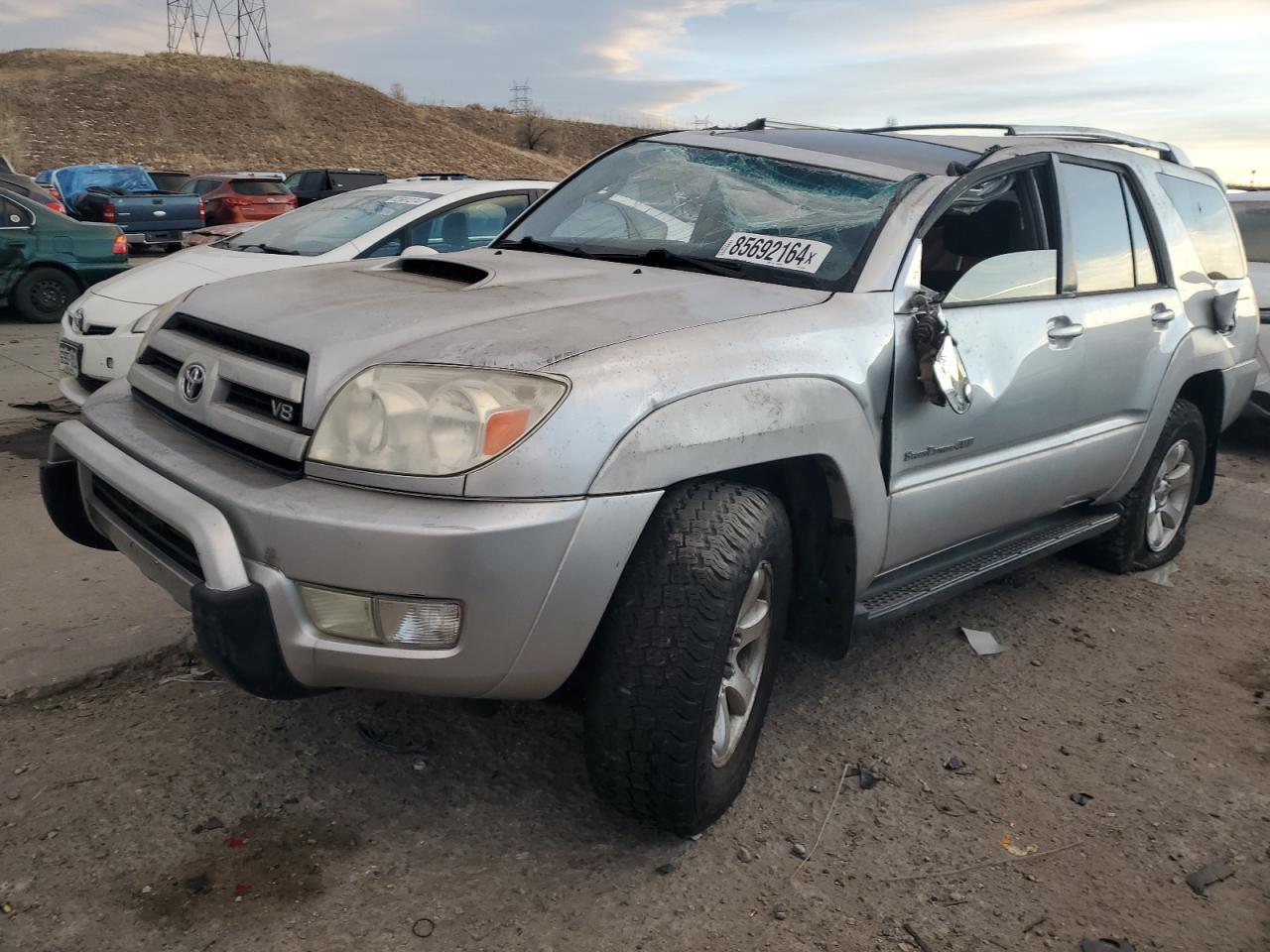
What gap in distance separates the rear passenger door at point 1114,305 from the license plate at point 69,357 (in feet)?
16.4

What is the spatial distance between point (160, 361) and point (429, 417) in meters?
1.14

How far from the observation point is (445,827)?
8.16 ft

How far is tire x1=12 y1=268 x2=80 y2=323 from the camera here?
9937mm

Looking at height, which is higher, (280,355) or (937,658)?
(280,355)

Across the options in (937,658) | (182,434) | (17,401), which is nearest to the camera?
(182,434)

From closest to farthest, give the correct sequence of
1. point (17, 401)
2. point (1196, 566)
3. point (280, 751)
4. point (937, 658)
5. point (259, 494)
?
point (259, 494), point (280, 751), point (937, 658), point (1196, 566), point (17, 401)

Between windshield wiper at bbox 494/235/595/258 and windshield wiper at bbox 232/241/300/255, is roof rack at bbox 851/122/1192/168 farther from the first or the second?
windshield wiper at bbox 232/241/300/255

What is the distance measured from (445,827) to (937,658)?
1900 mm

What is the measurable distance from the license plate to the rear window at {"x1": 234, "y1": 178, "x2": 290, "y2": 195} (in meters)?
14.8

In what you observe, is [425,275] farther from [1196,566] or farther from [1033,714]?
[1196,566]

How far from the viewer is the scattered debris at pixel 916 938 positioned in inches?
85.5

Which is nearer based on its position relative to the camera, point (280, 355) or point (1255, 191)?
point (280, 355)

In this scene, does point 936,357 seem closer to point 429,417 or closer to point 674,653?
point 674,653

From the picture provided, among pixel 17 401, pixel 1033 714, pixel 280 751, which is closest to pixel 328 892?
pixel 280 751
